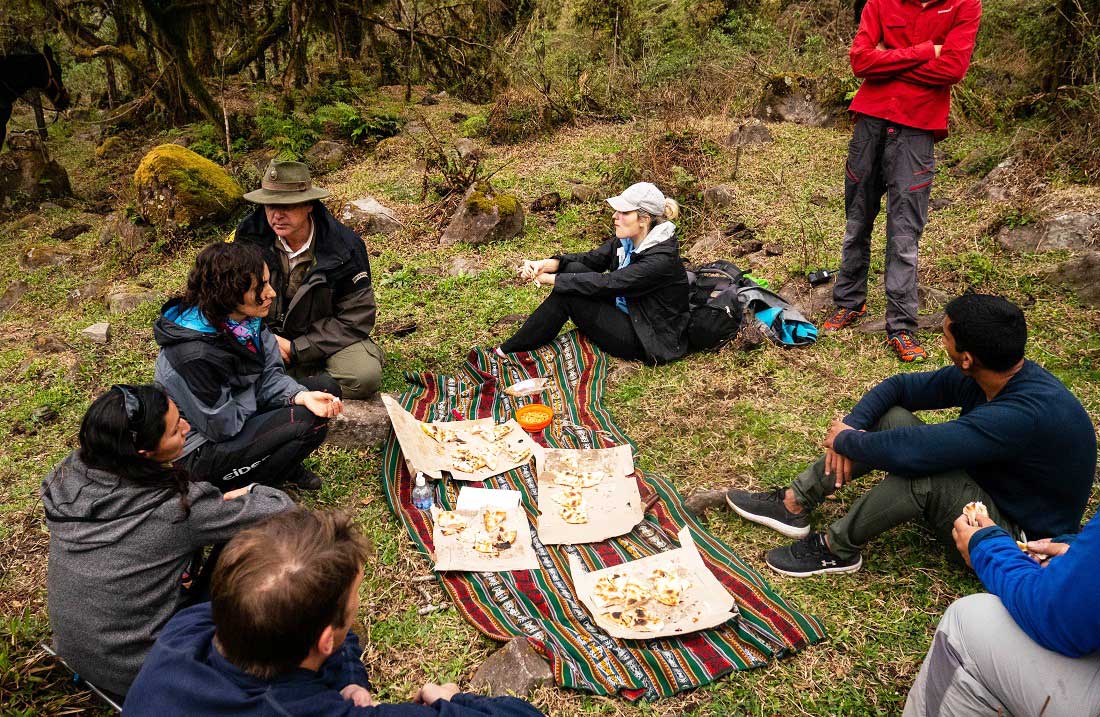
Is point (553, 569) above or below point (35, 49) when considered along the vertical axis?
below

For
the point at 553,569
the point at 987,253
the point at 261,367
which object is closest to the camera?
the point at 553,569

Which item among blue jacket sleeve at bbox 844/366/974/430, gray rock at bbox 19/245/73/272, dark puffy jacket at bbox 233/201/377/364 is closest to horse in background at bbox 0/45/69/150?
gray rock at bbox 19/245/73/272

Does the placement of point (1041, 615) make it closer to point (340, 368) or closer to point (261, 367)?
point (261, 367)

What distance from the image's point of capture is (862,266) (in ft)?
16.9

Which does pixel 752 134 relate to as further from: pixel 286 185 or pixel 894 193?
pixel 286 185

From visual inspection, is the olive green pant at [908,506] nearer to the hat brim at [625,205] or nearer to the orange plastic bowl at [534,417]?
the orange plastic bowl at [534,417]

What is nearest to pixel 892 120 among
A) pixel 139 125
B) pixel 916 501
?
pixel 916 501

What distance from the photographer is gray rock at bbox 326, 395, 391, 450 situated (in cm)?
417

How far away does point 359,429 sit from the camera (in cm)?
420

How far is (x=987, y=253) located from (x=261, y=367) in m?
5.62

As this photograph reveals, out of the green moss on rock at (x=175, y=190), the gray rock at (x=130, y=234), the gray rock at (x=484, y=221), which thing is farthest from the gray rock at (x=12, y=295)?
the gray rock at (x=484, y=221)

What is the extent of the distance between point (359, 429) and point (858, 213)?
3.74 meters

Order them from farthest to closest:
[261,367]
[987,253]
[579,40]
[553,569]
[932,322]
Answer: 1. [579,40]
2. [987,253]
3. [932,322]
4. [261,367]
5. [553,569]

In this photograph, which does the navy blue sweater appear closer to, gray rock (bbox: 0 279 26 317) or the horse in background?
gray rock (bbox: 0 279 26 317)
